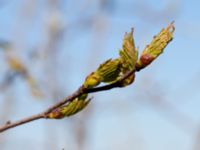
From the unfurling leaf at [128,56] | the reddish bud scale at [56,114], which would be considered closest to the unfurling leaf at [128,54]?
the unfurling leaf at [128,56]

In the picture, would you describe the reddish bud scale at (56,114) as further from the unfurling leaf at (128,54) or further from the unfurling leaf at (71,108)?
the unfurling leaf at (128,54)

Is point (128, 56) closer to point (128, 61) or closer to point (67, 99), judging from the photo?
point (128, 61)

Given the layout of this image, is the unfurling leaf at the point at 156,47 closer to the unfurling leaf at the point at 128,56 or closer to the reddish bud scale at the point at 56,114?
the unfurling leaf at the point at 128,56

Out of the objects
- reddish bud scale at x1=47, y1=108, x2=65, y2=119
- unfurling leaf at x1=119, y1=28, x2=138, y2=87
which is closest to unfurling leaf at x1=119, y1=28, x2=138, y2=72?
unfurling leaf at x1=119, y1=28, x2=138, y2=87

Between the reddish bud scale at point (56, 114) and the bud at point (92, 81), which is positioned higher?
the bud at point (92, 81)

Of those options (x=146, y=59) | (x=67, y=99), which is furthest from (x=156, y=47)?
(x=67, y=99)

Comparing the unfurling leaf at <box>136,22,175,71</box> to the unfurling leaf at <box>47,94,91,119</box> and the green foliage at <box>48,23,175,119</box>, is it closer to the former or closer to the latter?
the green foliage at <box>48,23,175,119</box>

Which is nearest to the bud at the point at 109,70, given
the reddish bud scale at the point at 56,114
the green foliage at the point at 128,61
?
the green foliage at the point at 128,61
